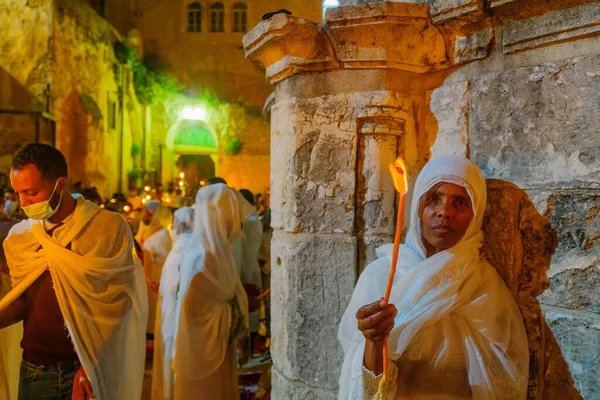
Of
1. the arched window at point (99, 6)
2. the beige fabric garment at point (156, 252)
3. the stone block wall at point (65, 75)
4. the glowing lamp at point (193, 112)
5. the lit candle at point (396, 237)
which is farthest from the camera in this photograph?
the glowing lamp at point (193, 112)

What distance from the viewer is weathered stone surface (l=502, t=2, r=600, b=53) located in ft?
5.68

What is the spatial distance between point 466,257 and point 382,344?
43 centimetres

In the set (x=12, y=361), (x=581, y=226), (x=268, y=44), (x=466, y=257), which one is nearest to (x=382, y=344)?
(x=466, y=257)

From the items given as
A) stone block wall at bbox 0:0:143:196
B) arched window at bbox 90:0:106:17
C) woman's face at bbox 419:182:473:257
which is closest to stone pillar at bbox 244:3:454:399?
woman's face at bbox 419:182:473:257

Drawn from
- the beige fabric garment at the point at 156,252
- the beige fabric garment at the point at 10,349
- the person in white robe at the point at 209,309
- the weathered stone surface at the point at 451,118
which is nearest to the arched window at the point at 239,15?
the beige fabric garment at the point at 156,252

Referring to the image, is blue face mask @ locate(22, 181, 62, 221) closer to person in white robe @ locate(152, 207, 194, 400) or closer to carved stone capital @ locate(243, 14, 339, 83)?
carved stone capital @ locate(243, 14, 339, 83)

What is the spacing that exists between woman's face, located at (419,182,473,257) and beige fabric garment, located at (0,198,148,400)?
6.20 ft

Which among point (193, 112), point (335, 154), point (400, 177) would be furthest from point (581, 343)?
point (193, 112)

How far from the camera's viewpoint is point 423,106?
2.42 metres

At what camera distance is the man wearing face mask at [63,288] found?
2.53m

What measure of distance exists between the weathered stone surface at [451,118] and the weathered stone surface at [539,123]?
0.04 m

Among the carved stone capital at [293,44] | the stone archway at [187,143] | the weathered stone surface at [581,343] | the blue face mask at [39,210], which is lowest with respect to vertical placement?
the weathered stone surface at [581,343]

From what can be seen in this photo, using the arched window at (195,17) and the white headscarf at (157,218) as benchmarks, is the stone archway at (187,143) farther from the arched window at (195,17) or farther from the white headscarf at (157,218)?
the white headscarf at (157,218)

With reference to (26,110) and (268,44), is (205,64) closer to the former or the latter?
(26,110)
